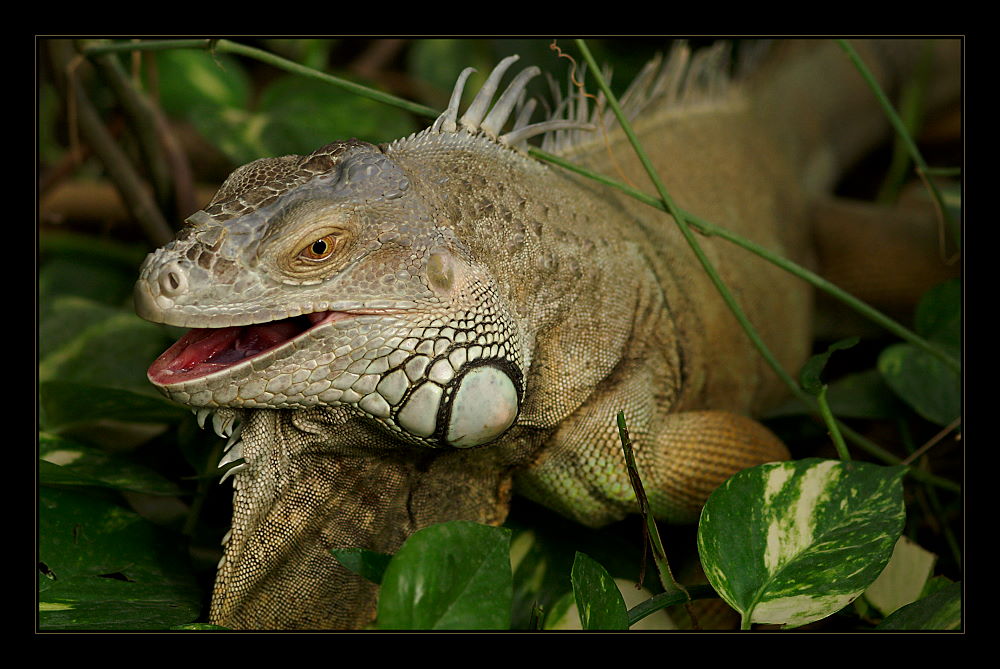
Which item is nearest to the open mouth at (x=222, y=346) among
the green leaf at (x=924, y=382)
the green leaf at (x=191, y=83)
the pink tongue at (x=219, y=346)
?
the pink tongue at (x=219, y=346)

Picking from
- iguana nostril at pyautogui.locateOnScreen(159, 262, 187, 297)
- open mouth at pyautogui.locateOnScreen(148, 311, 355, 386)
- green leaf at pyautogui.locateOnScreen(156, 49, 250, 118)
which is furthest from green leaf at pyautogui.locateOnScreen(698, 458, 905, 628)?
green leaf at pyautogui.locateOnScreen(156, 49, 250, 118)

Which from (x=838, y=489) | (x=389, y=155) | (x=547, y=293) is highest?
(x=389, y=155)

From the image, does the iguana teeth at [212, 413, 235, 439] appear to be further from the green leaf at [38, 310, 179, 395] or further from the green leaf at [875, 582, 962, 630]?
the green leaf at [875, 582, 962, 630]

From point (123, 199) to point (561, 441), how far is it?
198 cm

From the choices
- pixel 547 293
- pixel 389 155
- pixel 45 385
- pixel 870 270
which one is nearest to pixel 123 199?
pixel 45 385

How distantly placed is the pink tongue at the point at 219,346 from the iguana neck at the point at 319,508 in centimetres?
15

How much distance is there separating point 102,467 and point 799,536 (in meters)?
1.65

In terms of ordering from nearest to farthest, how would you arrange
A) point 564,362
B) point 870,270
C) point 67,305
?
point 564,362 → point 67,305 → point 870,270

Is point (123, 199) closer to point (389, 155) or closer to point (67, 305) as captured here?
point (67, 305)

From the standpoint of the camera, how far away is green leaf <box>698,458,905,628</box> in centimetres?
163

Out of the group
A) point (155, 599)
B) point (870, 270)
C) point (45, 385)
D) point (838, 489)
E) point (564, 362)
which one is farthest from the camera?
point (870, 270)

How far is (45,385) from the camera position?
2311 mm

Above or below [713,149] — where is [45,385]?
below

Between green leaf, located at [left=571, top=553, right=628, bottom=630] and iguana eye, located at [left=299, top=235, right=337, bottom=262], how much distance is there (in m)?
0.75
